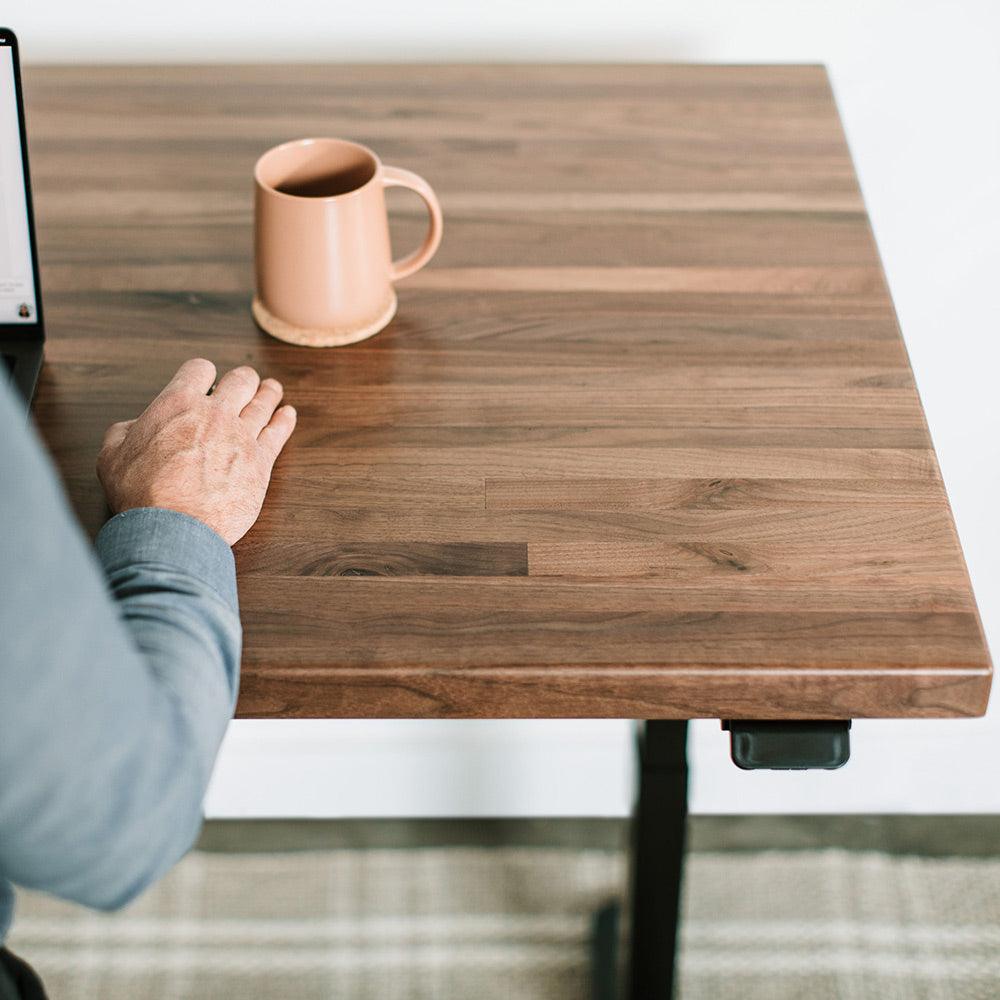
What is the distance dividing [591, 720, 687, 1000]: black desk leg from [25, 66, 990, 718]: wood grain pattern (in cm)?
30

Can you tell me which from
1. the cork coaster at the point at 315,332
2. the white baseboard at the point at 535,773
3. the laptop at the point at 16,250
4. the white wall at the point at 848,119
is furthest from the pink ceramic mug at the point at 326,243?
the white baseboard at the point at 535,773

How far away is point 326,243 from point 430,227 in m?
0.10

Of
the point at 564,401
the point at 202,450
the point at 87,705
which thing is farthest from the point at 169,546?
the point at 564,401

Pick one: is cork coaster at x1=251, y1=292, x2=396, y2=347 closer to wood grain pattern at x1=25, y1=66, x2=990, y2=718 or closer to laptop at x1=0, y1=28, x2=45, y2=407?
wood grain pattern at x1=25, y1=66, x2=990, y2=718

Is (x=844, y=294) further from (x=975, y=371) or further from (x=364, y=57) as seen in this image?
(x=364, y=57)

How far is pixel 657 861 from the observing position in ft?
3.63

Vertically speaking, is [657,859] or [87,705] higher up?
[87,705]

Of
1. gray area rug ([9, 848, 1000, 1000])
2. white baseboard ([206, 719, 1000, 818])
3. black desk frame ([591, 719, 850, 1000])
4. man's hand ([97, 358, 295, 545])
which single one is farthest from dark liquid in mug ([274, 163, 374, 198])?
gray area rug ([9, 848, 1000, 1000])

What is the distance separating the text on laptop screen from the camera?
0.86 metres

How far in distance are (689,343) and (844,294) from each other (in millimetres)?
148

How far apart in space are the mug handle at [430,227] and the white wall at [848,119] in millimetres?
429

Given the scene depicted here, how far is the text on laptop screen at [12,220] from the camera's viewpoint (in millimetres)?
858

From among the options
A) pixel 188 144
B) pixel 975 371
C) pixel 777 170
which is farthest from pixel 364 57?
pixel 975 371

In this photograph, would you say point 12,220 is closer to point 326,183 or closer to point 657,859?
point 326,183
